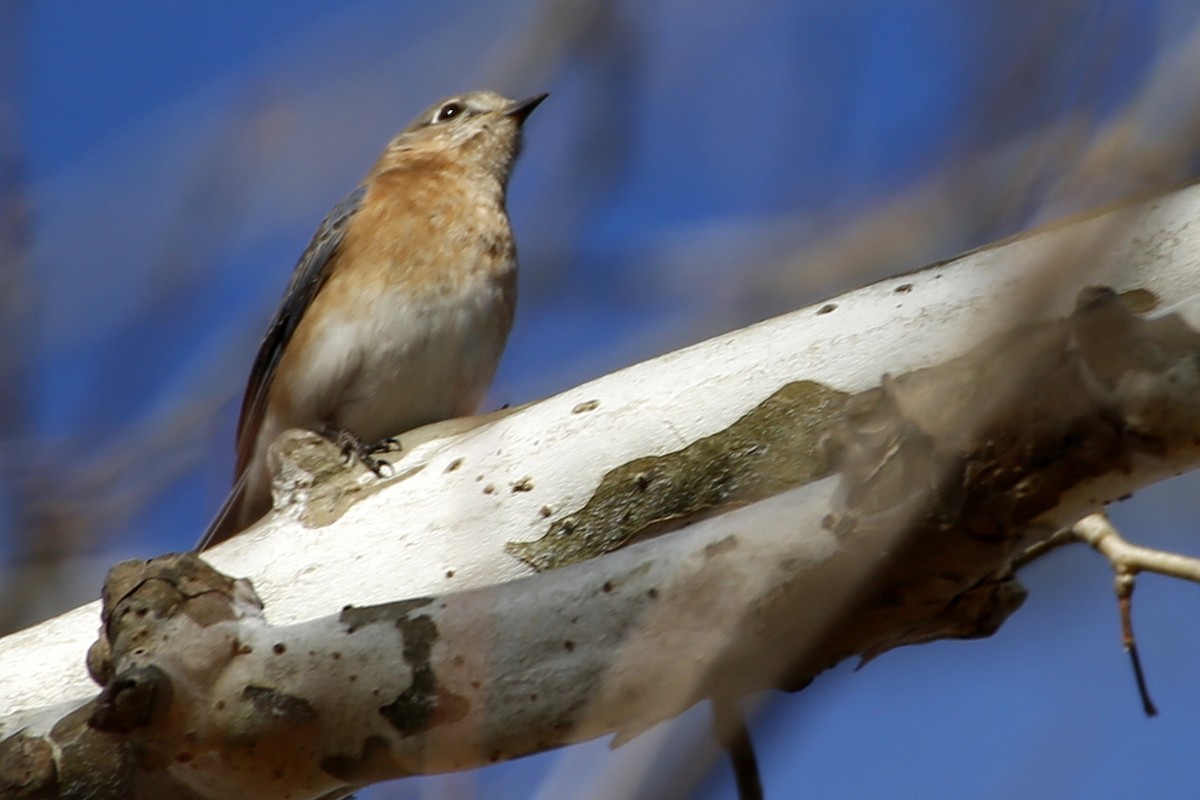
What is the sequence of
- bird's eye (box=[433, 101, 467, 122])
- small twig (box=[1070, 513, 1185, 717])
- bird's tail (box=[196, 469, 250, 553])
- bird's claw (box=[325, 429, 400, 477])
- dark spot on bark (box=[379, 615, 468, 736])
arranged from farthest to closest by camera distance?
bird's eye (box=[433, 101, 467, 122]) < bird's tail (box=[196, 469, 250, 553]) < bird's claw (box=[325, 429, 400, 477]) < small twig (box=[1070, 513, 1185, 717]) < dark spot on bark (box=[379, 615, 468, 736])

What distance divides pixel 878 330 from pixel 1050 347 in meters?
1.19

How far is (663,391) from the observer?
3678mm

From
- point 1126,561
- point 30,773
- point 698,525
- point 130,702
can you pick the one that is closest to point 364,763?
point 130,702

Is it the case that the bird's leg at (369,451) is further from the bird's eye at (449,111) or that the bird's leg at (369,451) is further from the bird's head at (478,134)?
the bird's eye at (449,111)

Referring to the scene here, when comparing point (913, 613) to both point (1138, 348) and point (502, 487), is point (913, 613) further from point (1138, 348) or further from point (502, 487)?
point (502, 487)

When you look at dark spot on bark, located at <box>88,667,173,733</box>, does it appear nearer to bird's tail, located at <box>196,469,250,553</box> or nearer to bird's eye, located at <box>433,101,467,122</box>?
bird's tail, located at <box>196,469,250,553</box>

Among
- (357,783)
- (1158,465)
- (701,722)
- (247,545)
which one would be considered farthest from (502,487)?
(701,722)

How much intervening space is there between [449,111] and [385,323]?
A: 179 centimetres

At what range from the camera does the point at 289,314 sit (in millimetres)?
5898

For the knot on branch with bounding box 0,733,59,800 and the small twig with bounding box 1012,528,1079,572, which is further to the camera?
the small twig with bounding box 1012,528,1079,572

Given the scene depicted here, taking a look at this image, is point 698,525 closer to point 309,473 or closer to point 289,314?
point 309,473

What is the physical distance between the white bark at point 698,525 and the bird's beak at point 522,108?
2857mm

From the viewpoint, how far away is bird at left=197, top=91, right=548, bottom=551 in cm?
525

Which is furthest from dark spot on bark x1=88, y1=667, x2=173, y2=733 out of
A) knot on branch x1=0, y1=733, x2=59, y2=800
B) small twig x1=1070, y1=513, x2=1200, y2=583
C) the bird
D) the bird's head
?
the bird's head
